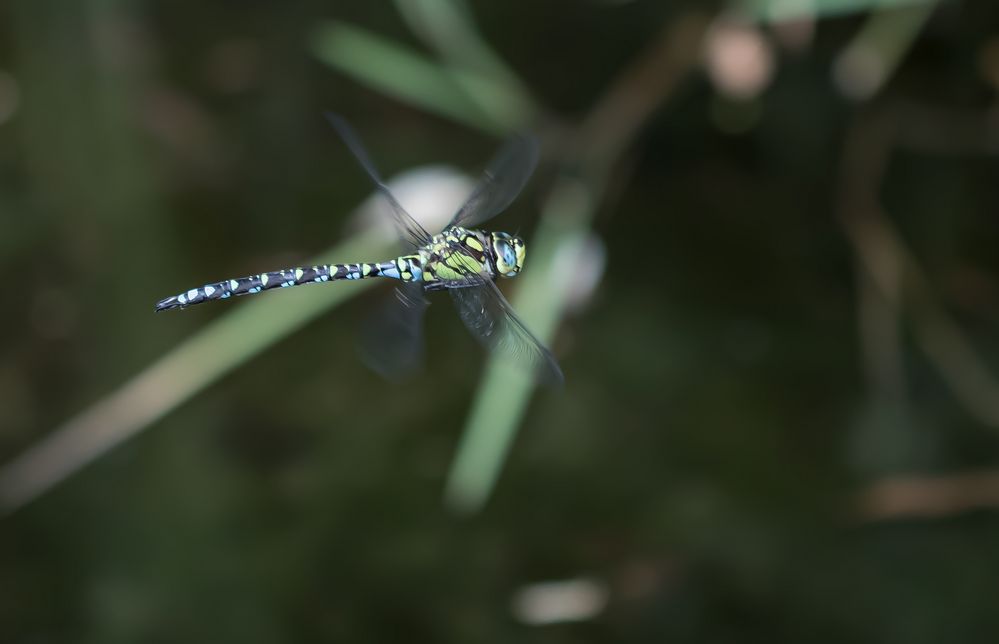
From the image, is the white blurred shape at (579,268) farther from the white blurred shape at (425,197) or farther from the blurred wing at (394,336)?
the blurred wing at (394,336)

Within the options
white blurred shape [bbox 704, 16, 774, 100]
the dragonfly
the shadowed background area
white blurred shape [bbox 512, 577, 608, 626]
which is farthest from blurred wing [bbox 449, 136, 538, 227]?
white blurred shape [bbox 704, 16, 774, 100]

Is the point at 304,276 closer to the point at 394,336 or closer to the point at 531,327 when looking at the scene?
the point at 394,336

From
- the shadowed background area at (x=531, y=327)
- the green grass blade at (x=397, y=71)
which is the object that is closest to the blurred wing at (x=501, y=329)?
the shadowed background area at (x=531, y=327)

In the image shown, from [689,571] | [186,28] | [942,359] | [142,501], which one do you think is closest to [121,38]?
[186,28]

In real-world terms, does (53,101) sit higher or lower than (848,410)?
higher

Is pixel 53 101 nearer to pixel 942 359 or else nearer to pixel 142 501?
pixel 142 501

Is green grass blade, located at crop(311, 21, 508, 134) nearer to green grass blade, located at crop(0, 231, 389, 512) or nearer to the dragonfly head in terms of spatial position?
green grass blade, located at crop(0, 231, 389, 512)

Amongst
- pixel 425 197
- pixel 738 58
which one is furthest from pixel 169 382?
pixel 738 58
